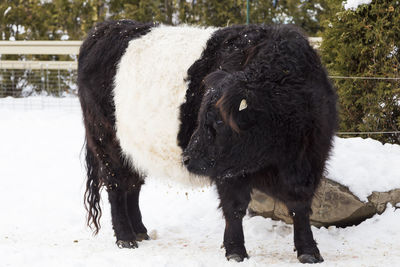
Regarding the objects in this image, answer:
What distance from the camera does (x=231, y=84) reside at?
386 centimetres

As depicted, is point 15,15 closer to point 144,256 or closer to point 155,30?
point 155,30

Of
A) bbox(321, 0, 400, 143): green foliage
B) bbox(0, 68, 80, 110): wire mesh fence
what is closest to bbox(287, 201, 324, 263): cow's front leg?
bbox(321, 0, 400, 143): green foliage

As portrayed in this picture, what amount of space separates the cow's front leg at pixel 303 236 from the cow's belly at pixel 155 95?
884mm

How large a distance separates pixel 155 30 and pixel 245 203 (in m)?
1.69

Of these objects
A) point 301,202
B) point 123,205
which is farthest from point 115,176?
point 301,202

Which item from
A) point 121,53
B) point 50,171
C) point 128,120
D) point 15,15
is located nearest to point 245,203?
point 128,120

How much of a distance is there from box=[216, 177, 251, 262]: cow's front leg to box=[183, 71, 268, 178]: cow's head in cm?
12

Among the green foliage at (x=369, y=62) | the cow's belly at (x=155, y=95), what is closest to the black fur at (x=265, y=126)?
the cow's belly at (x=155, y=95)

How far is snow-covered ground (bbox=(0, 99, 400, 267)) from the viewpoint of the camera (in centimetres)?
425

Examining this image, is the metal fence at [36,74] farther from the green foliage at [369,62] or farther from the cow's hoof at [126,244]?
the cow's hoof at [126,244]

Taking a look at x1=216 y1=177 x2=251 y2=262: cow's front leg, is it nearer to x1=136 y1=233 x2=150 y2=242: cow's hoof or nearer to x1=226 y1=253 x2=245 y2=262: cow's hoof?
x1=226 y1=253 x2=245 y2=262: cow's hoof

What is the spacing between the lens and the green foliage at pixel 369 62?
5.78 metres

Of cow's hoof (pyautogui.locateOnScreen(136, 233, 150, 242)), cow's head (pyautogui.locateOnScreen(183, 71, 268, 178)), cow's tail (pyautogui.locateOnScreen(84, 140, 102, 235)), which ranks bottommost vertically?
cow's hoof (pyautogui.locateOnScreen(136, 233, 150, 242))

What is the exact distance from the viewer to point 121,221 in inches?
192
